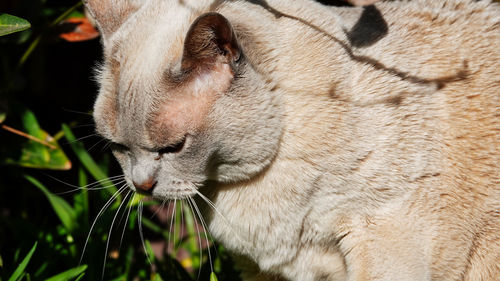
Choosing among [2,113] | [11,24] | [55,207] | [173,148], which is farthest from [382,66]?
[55,207]

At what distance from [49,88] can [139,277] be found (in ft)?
4.26

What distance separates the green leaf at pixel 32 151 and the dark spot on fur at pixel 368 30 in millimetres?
1453

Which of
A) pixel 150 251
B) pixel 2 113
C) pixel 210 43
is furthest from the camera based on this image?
pixel 150 251

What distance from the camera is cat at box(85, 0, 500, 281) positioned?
1.79 meters

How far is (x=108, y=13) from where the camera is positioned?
1.99 m

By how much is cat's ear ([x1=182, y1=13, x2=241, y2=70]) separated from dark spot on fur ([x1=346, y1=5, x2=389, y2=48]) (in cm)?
47

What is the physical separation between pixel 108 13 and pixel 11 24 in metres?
0.30

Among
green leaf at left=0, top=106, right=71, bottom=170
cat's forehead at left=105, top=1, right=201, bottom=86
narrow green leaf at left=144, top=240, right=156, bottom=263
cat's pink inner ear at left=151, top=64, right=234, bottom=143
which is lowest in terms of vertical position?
narrow green leaf at left=144, top=240, right=156, bottom=263

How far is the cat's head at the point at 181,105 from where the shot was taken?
1738 mm

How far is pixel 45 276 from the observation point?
2.53m

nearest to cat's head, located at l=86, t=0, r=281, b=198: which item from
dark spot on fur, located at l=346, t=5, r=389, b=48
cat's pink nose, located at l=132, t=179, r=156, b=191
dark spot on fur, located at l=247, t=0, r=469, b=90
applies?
cat's pink nose, located at l=132, t=179, r=156, b=191

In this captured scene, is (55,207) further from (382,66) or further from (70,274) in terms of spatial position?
(382,66)

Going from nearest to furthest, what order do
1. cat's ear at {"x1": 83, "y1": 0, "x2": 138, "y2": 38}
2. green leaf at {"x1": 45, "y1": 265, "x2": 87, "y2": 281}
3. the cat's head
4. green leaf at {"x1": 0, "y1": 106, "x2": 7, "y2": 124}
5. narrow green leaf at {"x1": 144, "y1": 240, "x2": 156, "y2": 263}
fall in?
1. the cat's head
2. cat's ear at {"x1": 83, "y1": 0, "x2": 138, "y2": 38}
3. green leaf at {"x1": 45, "y1": 265, "x2": 87, "y2": 281}
4. green leaf at {"x1": 0, "y1": 106, "x2": 7, "y2": 124}
5. narrow green leaf at {"x1": 144, "y1": 240, "x2": 156, "y2": 263}

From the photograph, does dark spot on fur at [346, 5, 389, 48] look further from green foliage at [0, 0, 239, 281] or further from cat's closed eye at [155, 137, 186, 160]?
green foliage at [0, 0, 239, 281]
